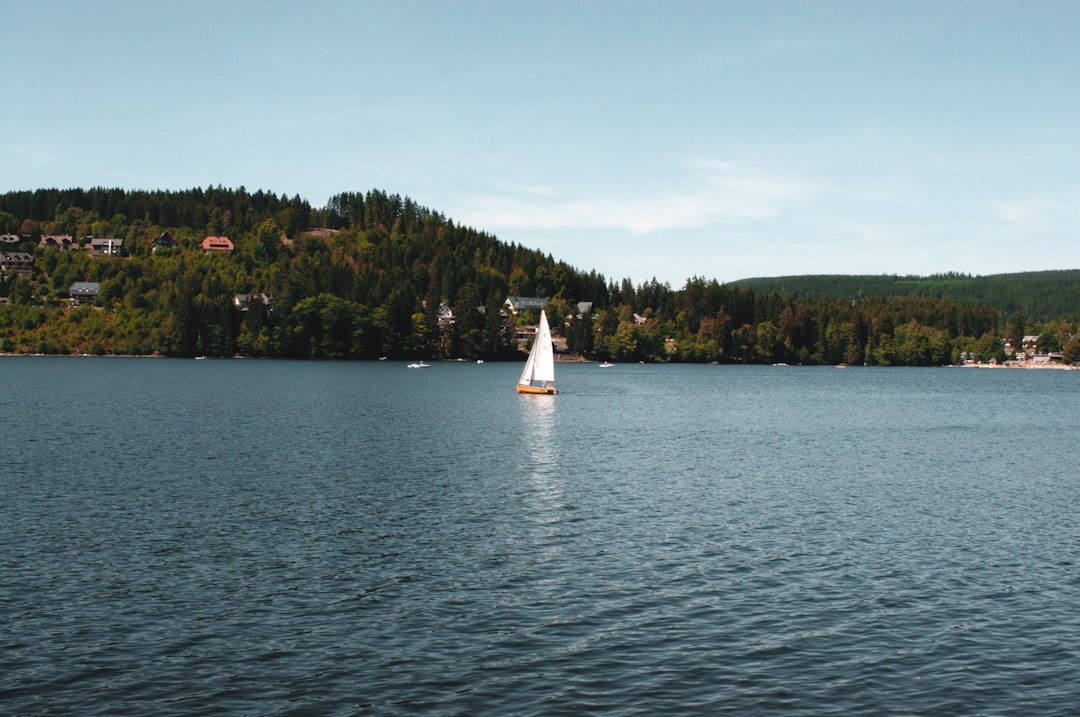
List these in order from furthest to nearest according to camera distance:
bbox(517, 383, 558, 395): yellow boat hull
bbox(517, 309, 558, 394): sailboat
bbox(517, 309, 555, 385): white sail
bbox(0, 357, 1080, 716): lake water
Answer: bbox(517, 383, 558, 395): yellow boat hull < bbox(517, 309, 558, 394): sailboat < bbox(517, 309, 555, 385): white sail < bbox(0, 357, 1080, 716): lake water

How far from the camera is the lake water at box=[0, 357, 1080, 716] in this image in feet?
71.9

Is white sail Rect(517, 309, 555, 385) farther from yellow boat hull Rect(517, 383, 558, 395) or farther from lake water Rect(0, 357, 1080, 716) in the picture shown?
lake water Rect(0, 357, 1080, 716)

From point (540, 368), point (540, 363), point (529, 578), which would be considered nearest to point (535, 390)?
point (540, 368)

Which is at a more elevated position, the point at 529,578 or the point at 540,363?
the point at 540,363

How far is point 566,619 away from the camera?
27.0 meters

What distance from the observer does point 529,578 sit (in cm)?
3153

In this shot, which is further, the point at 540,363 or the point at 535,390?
the point at 540,363

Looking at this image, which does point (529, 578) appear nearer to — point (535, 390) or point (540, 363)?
point (535, 390)

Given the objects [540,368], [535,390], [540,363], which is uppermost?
[540,363]

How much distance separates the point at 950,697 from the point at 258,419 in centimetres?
7740

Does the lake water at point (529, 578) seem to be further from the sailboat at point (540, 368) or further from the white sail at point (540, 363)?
the sailboat at point (540, 368)

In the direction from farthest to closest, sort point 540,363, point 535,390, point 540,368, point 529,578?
point 540,368
point 540,363
point 535,390
point 529,578

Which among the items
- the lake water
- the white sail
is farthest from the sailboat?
the lake water

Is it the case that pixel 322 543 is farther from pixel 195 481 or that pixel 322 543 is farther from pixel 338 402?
pixel 338 402
